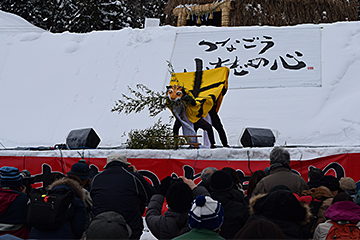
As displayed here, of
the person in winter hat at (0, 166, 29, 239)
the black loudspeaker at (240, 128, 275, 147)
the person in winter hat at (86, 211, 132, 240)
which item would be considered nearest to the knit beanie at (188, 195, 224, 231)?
the person in winter hat at (86, 211, 132, 240)

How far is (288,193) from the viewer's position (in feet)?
8.54

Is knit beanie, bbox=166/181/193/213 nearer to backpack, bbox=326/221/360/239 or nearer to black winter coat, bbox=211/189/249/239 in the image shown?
black winter coat, bbox=211/189/249/239

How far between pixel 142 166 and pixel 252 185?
2.40 metres

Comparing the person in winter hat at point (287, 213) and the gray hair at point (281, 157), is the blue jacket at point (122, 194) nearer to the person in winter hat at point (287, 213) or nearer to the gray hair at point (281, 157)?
the gray hair at point (281, 157)

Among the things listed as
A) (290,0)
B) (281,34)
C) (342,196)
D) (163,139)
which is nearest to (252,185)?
(342,196)

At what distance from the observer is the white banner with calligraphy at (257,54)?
11.6 metres

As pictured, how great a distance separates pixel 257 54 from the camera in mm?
12219

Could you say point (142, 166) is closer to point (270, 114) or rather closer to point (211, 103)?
point (211, 103)

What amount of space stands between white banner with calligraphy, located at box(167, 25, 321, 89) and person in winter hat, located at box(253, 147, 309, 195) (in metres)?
7.53

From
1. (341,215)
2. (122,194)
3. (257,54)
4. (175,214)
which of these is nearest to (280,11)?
(257,54)

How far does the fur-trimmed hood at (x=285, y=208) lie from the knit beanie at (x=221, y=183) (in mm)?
720

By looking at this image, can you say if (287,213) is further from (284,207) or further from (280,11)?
(280,11)

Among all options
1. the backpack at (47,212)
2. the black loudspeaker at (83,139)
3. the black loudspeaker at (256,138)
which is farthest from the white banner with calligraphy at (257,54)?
the backpack at (47,212)

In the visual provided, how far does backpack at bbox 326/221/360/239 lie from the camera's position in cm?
294
